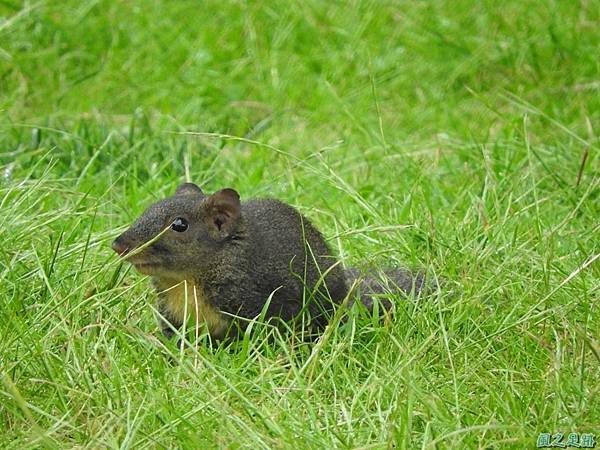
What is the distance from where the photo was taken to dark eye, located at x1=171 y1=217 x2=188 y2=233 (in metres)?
4.88

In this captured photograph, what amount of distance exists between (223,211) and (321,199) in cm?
134

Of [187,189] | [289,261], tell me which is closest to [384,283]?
[289,261]

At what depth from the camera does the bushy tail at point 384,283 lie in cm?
499

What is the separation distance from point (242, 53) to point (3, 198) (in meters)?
3.65

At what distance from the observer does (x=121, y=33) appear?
8.61 m

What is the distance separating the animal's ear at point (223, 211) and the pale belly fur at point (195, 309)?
246mm

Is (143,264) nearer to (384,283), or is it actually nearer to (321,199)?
(384,283)

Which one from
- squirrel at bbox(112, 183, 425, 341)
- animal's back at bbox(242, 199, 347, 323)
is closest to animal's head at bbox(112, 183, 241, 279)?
squirrel at bbox(112, 183, 425, 341)

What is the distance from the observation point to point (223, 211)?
16.2 feet

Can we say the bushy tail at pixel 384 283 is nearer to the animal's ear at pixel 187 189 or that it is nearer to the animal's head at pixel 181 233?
the animal's head at pixel 181 233

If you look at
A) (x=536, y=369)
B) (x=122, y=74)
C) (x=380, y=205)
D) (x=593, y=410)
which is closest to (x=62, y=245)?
(x=380, y=205)

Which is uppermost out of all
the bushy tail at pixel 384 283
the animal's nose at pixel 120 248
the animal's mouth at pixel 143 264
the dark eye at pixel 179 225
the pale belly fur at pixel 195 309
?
the animal's nose at pixel 120 248

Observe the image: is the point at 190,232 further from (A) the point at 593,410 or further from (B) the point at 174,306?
(A) the point at 593,410

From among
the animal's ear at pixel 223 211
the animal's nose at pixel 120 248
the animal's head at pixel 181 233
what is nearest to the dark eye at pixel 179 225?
the animal's head at pixel 181 233
